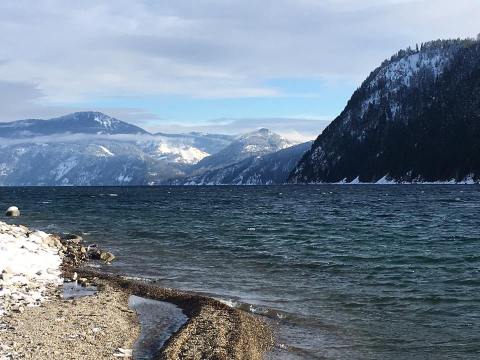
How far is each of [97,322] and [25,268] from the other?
39.7 ft

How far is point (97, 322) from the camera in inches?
779

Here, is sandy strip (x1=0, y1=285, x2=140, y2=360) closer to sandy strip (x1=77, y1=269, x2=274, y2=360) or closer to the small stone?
sandy strip (x1=77, y1=269, x2=274, y2=360)

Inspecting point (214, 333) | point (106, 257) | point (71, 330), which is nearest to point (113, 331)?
point (71, 330)

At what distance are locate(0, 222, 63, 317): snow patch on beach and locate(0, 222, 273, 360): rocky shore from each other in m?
0.06

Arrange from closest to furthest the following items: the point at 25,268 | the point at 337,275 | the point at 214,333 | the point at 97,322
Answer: the point at 214,333 → the point at 97,322 → the point at 25,268 → the point at 337,275

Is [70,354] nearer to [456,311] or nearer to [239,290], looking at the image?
[239,290]

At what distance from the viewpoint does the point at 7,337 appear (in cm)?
1678

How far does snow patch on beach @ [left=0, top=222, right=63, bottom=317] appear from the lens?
23.0m

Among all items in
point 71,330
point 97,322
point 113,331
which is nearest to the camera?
point 71,330

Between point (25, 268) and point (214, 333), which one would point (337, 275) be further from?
point (25, 268)

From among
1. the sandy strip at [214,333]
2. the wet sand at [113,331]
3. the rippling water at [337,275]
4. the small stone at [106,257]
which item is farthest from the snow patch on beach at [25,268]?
the sandy strip at [214,333]

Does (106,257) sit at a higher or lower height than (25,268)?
lower

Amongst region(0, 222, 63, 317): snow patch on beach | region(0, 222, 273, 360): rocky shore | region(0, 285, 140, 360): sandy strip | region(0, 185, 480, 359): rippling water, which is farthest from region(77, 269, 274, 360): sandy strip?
region(0, 222, 63, 317): snow patch on beach

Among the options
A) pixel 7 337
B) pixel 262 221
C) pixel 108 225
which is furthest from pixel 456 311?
pixel 108 225
